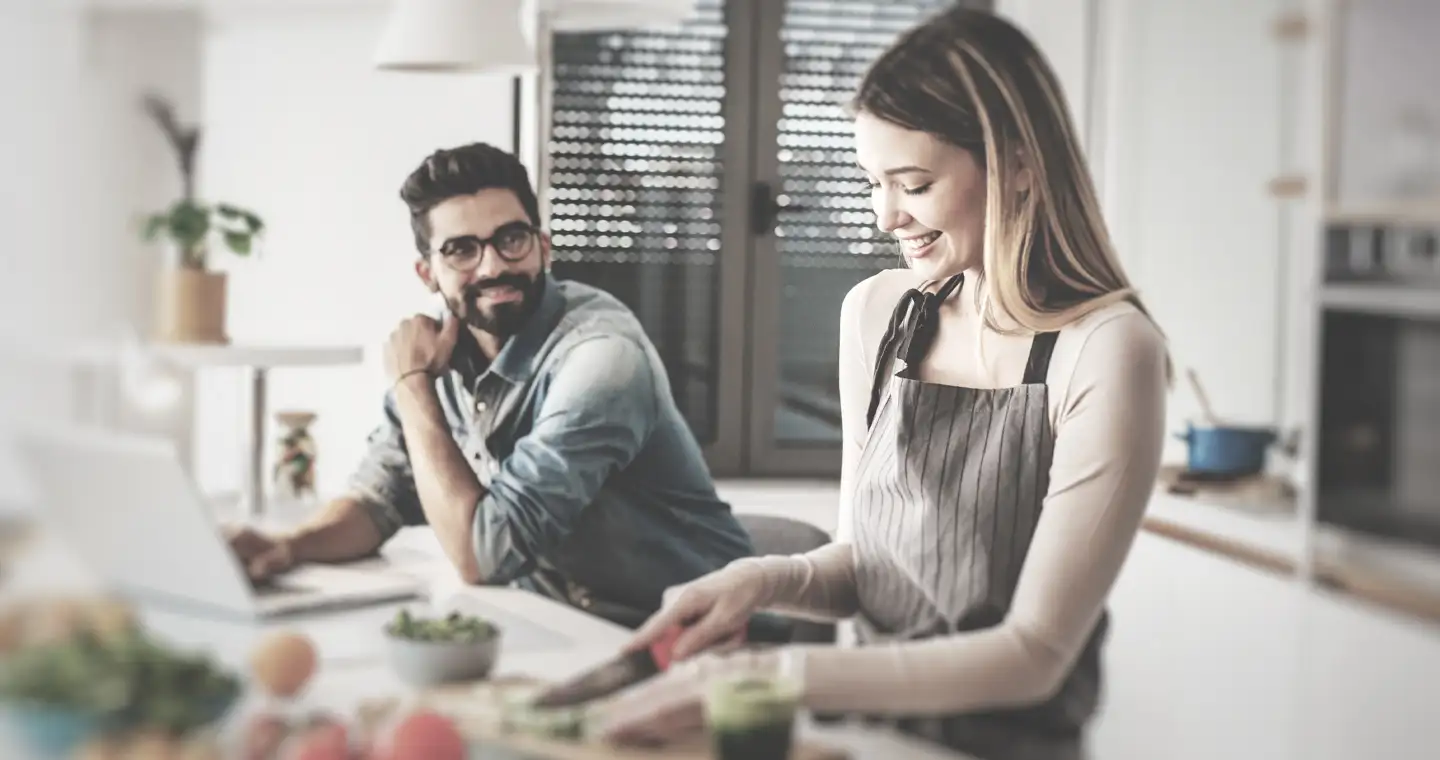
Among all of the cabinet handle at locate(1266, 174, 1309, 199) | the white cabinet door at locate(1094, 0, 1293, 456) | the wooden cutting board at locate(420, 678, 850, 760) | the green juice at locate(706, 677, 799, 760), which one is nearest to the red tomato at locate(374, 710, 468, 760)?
the wooden cutting board at locate(420, 678, 850, 760)

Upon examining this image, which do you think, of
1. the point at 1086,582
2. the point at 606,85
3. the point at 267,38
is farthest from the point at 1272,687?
the point at 267,38

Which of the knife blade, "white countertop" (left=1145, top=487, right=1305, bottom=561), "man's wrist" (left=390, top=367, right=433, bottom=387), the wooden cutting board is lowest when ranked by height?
the wooden cutting board

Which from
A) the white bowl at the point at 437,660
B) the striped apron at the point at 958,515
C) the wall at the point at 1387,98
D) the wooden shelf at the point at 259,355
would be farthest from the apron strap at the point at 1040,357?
the wooden shelf at the point at 259,355

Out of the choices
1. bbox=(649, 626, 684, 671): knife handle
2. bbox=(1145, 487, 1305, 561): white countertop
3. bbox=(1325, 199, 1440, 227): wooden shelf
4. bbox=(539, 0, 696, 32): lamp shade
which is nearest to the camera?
bbox=(1325, 199, 1440, 227): wooden shelf

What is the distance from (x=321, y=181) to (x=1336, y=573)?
2.63 feet

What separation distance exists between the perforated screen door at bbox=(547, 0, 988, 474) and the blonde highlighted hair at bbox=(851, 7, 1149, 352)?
94 millimetres

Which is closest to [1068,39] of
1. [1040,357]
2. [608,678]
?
[1040,357]

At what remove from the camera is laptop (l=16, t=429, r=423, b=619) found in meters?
1.14

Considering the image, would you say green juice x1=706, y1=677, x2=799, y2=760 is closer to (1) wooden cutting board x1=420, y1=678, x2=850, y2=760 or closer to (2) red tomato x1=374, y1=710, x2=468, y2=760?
(1) wooden cutting board x1=420, y1=678, x2=850, y2=760

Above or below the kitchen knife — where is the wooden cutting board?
below

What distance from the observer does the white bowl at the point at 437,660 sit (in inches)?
41.5

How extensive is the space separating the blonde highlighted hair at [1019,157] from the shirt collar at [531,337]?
1.15ft

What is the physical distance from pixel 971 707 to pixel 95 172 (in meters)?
0.75

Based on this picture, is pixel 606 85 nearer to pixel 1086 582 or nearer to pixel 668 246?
pixel 668 246
